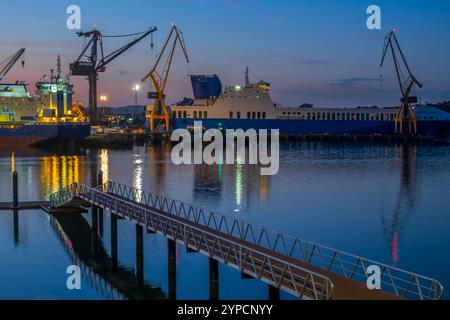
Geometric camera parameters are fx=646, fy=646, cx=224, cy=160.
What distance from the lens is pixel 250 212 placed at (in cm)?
3388

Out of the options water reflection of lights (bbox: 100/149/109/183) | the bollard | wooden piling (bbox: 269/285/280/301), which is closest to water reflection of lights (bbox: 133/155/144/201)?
water reflection of lights (bbox: 100/149/109/183)

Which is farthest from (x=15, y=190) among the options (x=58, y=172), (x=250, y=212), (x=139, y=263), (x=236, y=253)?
(x=58, y=172)

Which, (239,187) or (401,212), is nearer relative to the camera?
(401,212)

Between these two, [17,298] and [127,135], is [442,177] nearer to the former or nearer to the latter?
[17,298]

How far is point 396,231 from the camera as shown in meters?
28.9

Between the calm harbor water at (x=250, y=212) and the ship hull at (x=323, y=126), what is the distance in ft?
137

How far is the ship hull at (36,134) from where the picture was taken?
81750 mm

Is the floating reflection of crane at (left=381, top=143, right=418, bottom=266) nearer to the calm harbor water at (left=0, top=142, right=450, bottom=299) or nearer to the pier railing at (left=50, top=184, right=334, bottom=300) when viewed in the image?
the calm harbor water at (left=0, top=142, right=450, bottom=299)

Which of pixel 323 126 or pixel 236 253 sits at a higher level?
pixel 323 126

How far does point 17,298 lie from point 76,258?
14.7 ft

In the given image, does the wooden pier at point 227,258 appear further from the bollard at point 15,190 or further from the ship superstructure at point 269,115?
the ship superstructure at point 269,115

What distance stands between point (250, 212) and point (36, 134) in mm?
54618

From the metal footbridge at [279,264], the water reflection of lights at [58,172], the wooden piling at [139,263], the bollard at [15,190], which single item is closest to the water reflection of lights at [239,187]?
the bollard at [15,190]

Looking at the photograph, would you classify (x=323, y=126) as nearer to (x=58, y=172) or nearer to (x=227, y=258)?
(x=58, y=172)
